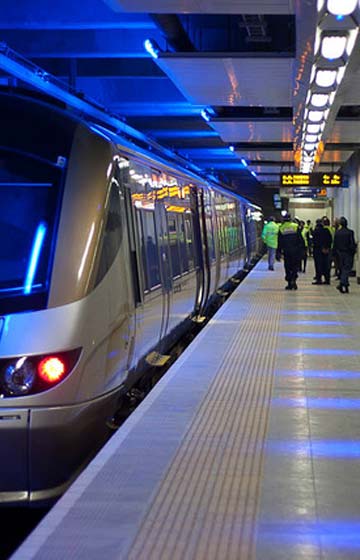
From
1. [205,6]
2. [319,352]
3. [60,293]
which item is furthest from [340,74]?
[60,293]

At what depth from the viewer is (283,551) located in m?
3.38

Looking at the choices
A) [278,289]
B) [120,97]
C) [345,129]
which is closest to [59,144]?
[120,97]

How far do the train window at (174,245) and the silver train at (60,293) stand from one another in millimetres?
2294

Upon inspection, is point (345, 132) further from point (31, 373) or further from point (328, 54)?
point (31, 373)

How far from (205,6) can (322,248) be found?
11141 mm

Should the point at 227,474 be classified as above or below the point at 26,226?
below

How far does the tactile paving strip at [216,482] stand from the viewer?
346cm

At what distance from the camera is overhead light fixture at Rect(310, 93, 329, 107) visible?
31.7 feet

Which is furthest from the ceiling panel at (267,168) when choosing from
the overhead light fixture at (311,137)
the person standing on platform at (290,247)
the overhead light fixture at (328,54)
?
the overhead light fixture at (328,54)

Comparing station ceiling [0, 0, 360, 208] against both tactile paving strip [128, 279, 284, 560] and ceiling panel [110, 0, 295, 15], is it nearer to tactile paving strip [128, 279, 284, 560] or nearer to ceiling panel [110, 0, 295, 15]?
ceiling panel [110, 0, 295, 15]

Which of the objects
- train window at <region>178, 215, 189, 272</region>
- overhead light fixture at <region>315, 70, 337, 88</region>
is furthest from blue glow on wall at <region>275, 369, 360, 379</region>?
overhead light fixture at <region>315, 70, 337, 88</region>

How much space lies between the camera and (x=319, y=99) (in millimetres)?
9938

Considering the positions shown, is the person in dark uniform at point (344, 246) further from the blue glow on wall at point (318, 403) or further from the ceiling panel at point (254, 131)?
the blue glow on wall at point (318, 403)

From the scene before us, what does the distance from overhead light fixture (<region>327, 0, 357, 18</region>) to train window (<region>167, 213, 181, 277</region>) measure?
11.5ft
